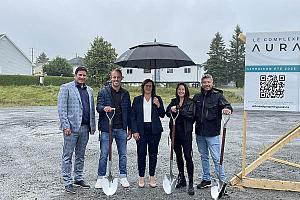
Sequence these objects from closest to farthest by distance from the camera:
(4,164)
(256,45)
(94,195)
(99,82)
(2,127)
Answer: (94,195) → (256,45) → (4,164) → (2,127) → (99,82)

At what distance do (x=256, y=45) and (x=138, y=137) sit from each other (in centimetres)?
226

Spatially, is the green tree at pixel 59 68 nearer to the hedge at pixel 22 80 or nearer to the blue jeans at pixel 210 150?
the hedge at pixel 22 80

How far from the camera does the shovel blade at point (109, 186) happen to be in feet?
16.8

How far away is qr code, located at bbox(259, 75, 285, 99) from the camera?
5.48 meters

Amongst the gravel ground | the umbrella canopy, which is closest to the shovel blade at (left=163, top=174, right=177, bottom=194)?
the gravel ground

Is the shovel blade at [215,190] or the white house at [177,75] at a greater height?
the white house at [177,75]

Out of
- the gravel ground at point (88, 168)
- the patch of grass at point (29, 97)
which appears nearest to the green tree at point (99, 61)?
the patch of grass at point (29, 97)

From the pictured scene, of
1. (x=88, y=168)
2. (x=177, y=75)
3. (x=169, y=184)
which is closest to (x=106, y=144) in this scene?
(x=169, y=184)

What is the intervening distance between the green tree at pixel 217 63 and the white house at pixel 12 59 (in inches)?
1059

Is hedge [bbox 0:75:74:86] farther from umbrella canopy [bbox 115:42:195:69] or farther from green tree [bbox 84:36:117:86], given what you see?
umbrella canopy [bbox 115:42:195:69]

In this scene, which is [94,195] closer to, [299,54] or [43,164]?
[43,164]

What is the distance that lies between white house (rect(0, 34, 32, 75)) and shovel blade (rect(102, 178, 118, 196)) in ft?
140

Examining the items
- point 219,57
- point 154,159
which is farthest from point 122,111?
point 219,57

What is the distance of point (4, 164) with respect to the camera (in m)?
7.09
